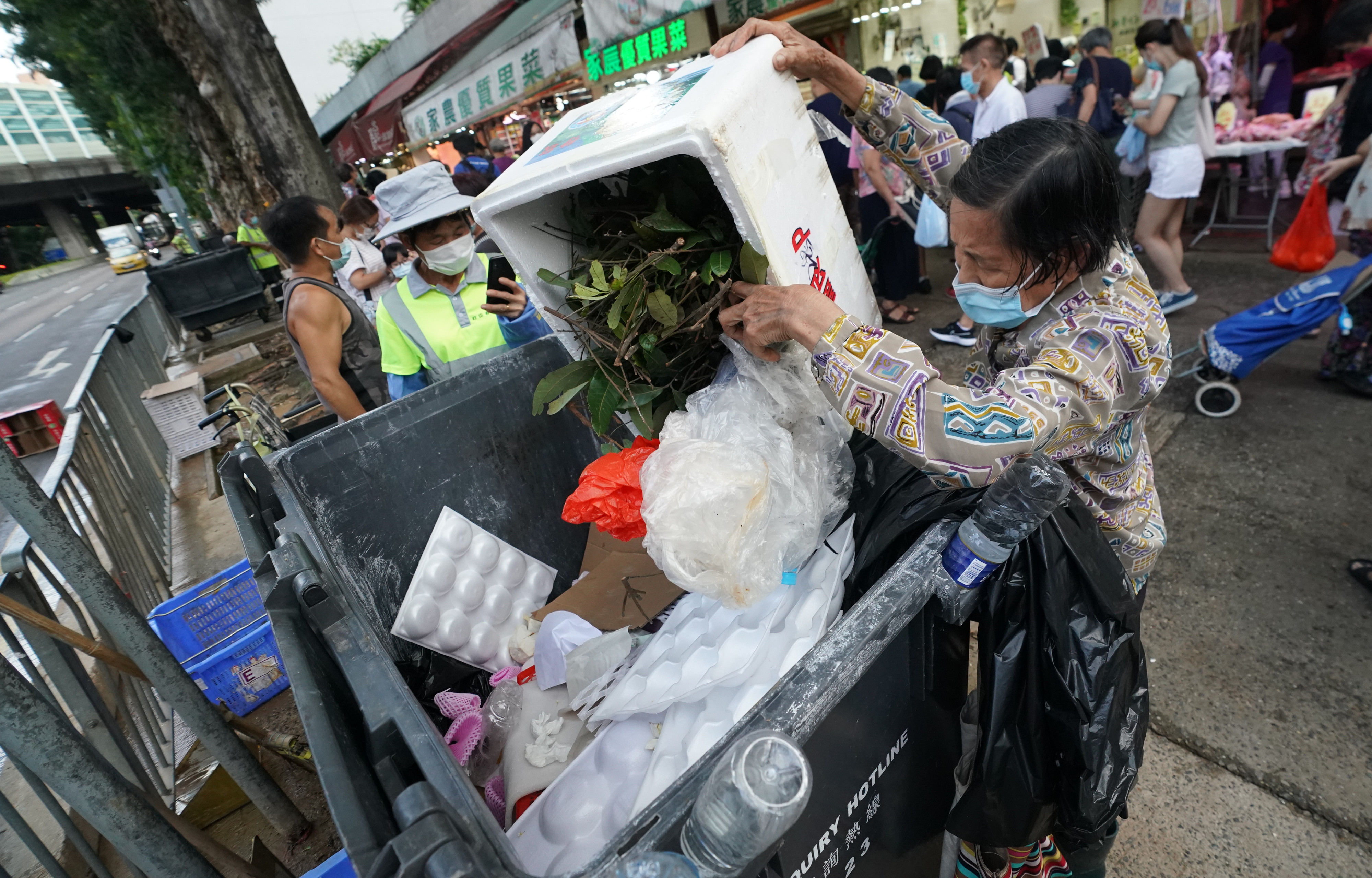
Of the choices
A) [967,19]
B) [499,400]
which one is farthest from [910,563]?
[967,19]

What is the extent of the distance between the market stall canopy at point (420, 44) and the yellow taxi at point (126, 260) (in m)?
23.3

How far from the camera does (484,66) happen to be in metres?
8.24

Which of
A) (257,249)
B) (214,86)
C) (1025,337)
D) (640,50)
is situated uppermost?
(214,86)

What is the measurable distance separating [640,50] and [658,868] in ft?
24.8

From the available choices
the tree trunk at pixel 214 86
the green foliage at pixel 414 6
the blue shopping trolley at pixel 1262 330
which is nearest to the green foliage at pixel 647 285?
the blue shopping trolley at pixel 1262 330

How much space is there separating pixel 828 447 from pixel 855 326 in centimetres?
40

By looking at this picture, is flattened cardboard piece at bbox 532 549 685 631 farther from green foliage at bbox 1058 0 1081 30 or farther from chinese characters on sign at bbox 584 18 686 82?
green foliage at bbox 1058 0 1081 30

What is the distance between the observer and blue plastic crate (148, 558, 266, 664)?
2795 mm

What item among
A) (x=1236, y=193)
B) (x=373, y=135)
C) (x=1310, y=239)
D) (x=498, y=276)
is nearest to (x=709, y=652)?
(x=498, y=276)

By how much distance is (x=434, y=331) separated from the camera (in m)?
2.48

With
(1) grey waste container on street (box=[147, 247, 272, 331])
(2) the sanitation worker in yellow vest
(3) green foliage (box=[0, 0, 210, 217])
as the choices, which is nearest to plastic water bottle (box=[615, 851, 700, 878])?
(2) the sanitation worker in yellow vest

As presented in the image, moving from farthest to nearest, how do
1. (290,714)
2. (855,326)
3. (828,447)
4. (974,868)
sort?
(290,714), (974,868), (828,447), (855,326)

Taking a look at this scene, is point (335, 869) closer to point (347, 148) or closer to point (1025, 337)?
point (1025, 337)

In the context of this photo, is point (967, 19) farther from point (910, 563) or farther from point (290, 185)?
point (910, 563)
